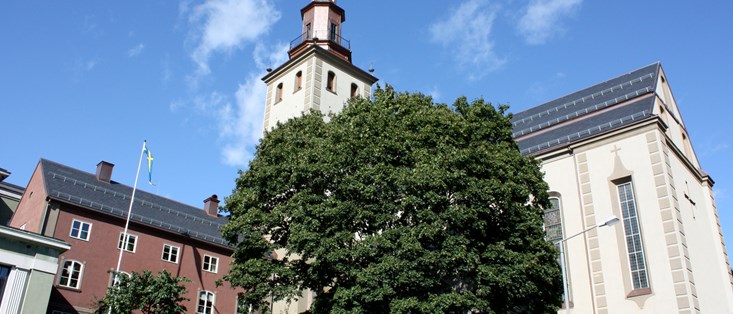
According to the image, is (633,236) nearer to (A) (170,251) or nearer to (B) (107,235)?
(A) (170,251)

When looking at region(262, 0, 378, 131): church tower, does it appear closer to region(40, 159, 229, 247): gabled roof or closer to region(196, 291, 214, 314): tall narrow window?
region(40, 159, 229, 247): gabled roof

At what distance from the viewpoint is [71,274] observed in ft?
105

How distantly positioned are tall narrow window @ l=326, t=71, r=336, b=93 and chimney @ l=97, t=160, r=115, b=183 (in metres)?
13.8

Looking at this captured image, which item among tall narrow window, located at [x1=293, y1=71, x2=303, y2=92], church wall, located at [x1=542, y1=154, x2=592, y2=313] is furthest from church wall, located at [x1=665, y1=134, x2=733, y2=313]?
tall narrow window, located at [x1=293, y1=71, x2=303, y2=92]

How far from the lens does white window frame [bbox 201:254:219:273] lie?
37969 millimetres

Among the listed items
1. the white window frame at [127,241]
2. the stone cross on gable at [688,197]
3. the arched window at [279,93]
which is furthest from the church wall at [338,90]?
the stone cross on gable at [688,197]

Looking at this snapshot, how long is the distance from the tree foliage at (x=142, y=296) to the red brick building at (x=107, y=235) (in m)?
5.35

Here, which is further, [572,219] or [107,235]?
[107,235]

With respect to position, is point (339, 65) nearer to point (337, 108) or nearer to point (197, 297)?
point (337, 108)

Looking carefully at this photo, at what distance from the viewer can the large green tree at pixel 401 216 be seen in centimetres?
2033

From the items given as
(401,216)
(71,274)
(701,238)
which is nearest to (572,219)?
(701,238)

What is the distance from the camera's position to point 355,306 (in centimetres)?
2053

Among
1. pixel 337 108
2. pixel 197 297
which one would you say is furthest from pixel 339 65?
pixel 197 297

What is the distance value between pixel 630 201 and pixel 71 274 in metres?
26.6
